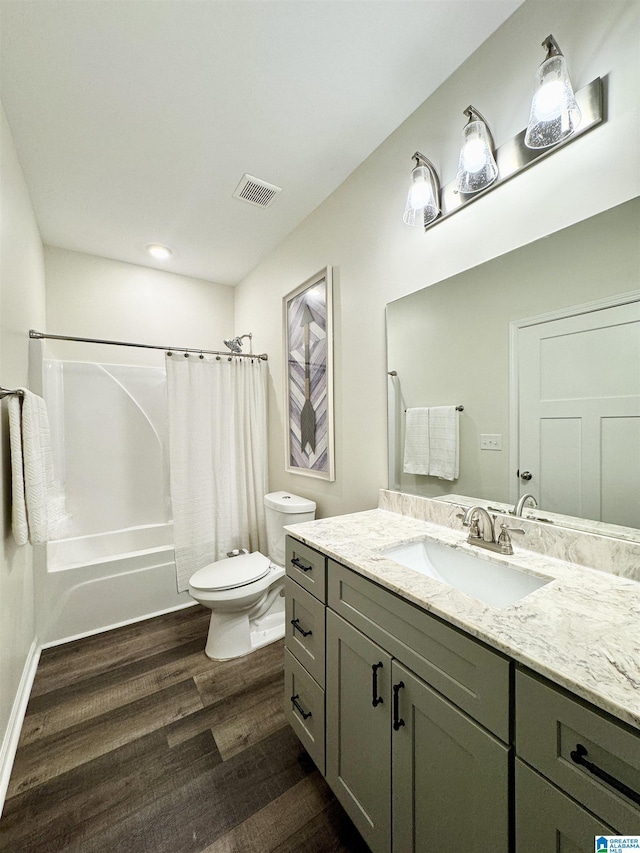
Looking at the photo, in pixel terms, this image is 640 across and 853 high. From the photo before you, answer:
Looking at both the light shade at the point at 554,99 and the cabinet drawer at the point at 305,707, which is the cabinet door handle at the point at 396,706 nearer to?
the cabinet drawer at the point at 305,707

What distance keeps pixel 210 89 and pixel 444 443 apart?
1.69 m

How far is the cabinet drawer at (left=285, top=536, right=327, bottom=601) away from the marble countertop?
2.0 inches

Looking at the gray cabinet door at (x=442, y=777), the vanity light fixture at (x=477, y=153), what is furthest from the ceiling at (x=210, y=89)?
the gray cabinet door at (x=442, y=777)

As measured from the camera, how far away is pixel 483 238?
125cm

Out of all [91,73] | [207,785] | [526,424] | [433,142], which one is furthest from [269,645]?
[91,73]

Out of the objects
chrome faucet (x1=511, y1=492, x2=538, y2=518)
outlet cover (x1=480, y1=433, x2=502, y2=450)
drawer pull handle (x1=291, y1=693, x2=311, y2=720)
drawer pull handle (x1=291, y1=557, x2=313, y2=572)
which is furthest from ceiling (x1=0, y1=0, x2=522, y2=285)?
drawer pull handle (x1=291, y1=693, x2=311, y2=720)

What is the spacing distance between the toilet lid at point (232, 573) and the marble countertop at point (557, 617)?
0.89 meters

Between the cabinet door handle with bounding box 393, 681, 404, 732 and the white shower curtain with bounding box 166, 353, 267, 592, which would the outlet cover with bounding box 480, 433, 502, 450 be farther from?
the white shower curtain with bounding box 166, 353, 267, 592

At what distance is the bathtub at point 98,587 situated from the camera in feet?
6.82

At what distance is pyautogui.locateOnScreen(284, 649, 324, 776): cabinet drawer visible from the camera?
1149mm

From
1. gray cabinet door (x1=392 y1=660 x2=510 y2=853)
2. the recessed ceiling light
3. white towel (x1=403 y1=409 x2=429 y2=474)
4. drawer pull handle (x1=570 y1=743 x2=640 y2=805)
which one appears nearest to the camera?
drawer pull handle (x1=570 y1=743 x2=640 y2=805)

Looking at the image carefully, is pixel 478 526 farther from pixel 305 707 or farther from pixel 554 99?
pixel 554 99

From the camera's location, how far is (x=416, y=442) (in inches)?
59.5

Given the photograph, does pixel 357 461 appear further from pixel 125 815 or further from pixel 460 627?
pixel 125 815
